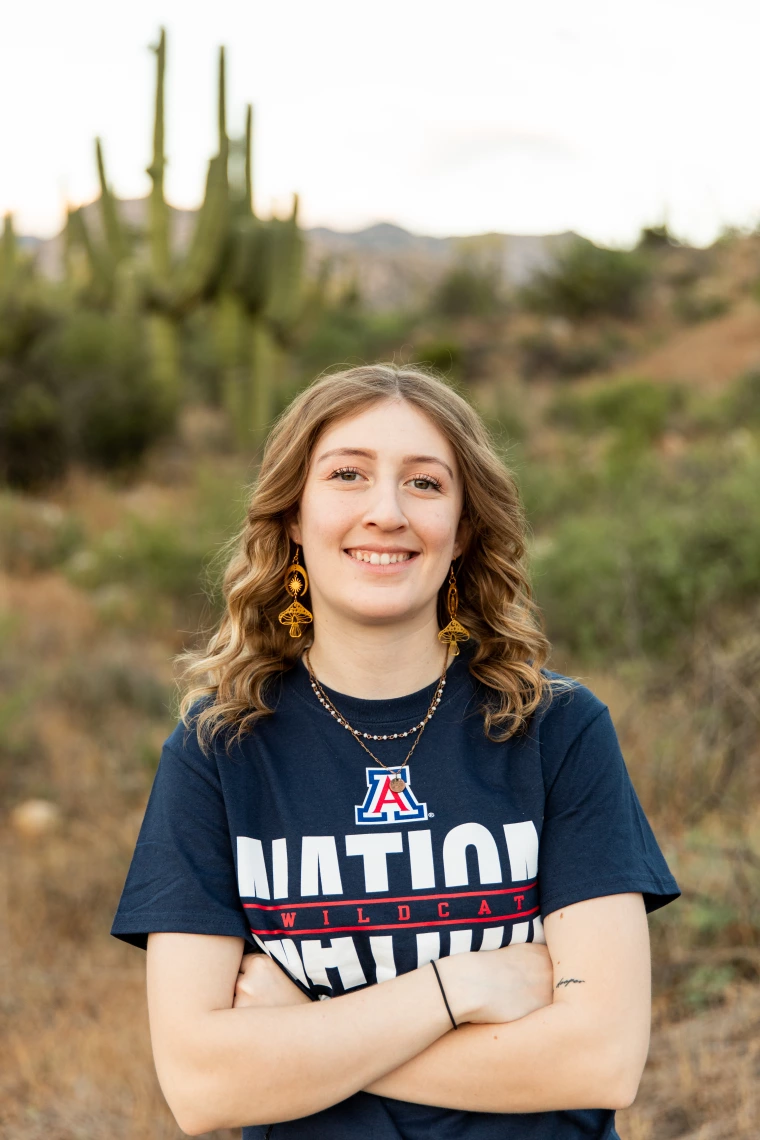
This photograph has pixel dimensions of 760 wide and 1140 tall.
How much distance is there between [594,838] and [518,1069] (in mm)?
417

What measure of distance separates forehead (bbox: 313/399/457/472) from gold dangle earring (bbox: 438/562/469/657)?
309 millimetres

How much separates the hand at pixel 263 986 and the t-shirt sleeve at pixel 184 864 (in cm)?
5

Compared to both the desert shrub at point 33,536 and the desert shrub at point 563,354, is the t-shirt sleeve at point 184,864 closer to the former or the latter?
the desert shrub at point 33,536

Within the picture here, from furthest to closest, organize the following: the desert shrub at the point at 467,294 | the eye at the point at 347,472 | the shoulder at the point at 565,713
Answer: the desert shrub at the point at 467,294 → the eye at the point at 347,472 → the shoulder at the point at 565,713

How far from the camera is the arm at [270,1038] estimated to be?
5.84 feet

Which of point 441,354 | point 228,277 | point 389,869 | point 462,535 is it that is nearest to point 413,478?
point 462,535

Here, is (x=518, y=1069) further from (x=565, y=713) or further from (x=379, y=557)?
(x=379, y=557)

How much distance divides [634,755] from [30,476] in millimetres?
12215

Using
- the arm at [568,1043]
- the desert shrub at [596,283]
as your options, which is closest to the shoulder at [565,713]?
the arm at [568,1043]

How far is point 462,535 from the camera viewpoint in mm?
2340

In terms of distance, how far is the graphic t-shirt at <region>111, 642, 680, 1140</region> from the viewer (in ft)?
6.15

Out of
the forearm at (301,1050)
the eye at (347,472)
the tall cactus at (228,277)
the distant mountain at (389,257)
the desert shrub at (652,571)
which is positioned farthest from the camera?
the distant mountain at (389,257)

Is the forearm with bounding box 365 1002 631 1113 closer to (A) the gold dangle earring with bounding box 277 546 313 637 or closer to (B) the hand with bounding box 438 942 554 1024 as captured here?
(B) the hand with bounding box 438 942 554 1024

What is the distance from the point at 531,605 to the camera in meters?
2.43
